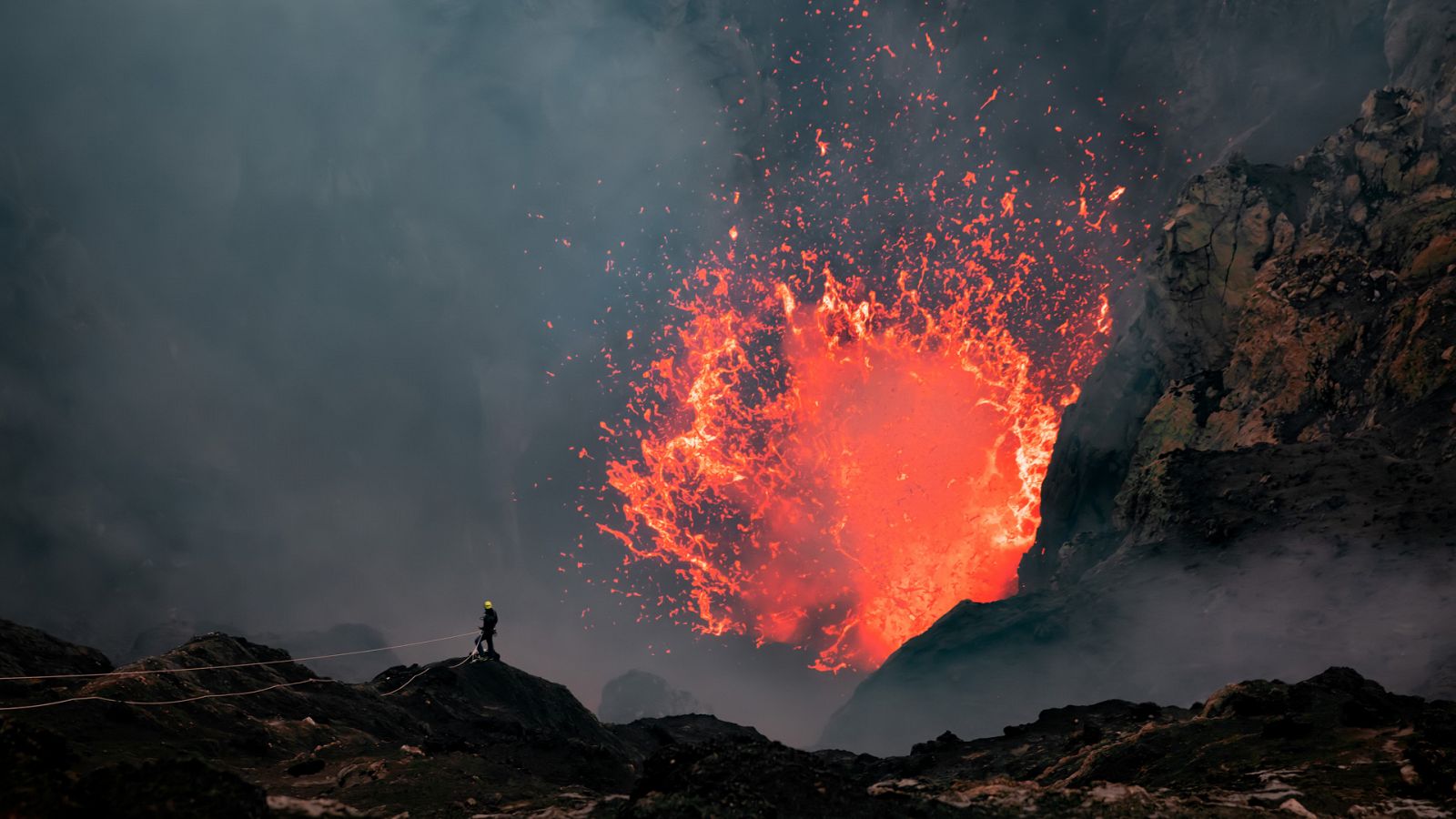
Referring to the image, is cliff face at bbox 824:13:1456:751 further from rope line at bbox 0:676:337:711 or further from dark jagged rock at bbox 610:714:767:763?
rope line at bbox 0:676:337:711

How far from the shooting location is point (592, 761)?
23656mm

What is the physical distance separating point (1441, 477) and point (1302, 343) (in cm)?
2029

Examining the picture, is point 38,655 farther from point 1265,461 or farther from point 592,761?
point 1265,461

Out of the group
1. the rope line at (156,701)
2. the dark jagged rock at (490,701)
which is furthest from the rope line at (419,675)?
the rope line at (156,701)

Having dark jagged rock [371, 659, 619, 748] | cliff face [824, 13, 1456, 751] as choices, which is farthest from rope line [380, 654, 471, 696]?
cliff face [824, 13, 1456, 751]

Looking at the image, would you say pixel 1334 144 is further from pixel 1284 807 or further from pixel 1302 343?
pixel 1284 807

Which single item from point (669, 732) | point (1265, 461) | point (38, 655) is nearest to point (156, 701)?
point (38, 655)

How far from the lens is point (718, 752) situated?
12.7 metres

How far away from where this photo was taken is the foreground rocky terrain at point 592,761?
31.9 ft

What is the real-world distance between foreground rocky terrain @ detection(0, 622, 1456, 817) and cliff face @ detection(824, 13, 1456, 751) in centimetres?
2109

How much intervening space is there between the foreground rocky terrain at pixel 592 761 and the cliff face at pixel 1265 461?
21.1m

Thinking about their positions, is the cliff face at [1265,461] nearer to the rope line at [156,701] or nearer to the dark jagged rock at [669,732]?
the dark jagged rock at [669,732]

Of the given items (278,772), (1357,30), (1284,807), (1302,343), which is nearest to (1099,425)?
(1302,343)

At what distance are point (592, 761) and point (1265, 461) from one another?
5353 cm
